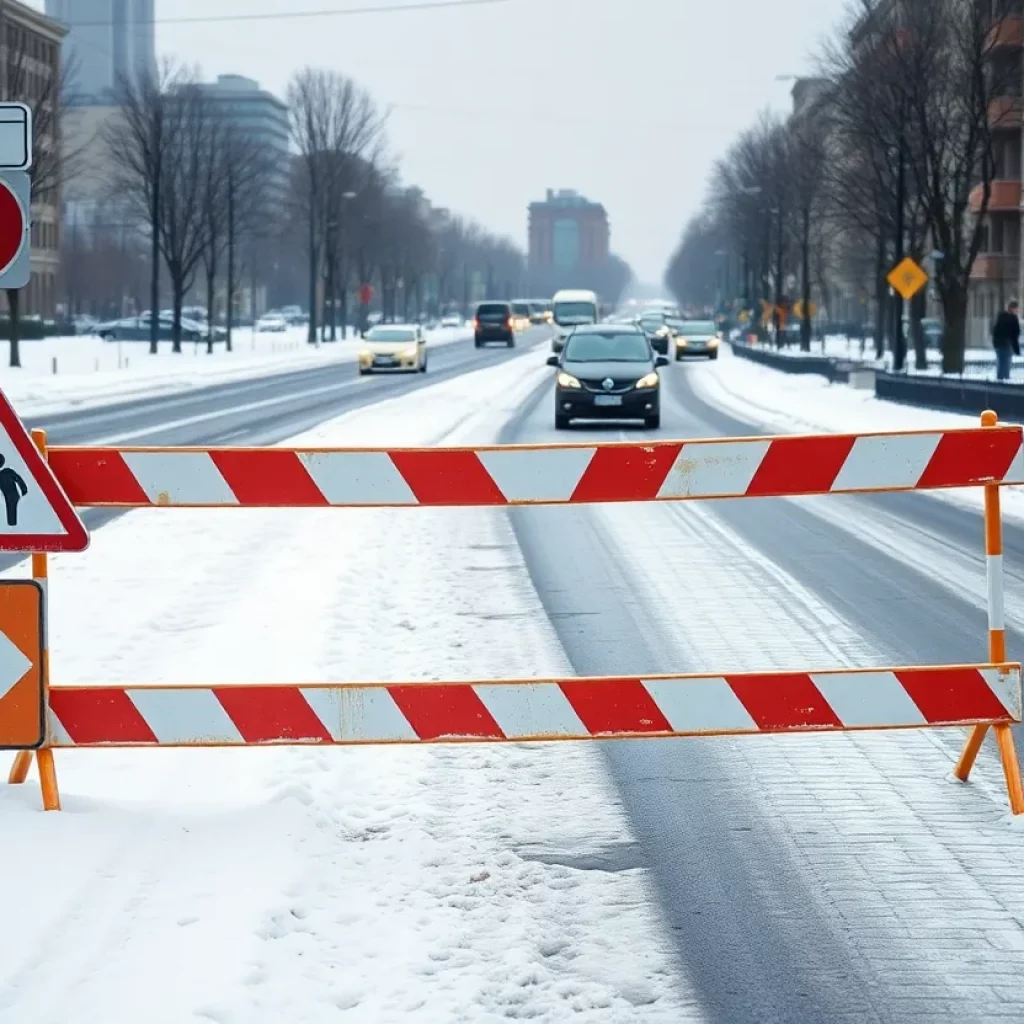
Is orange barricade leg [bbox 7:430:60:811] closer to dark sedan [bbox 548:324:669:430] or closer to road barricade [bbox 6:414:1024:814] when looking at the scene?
road barricade [bbox 6:414:1024:814]

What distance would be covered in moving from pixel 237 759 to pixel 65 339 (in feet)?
320

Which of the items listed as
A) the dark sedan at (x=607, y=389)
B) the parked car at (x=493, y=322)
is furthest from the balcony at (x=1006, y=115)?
the dark sedan at (x=607, y=389)

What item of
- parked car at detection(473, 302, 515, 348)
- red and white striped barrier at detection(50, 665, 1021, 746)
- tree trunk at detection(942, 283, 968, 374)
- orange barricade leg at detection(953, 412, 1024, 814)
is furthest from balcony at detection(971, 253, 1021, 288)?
red and white striped barrier at detection(50, 665, 1021, 746)

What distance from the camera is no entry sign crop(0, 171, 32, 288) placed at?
6.54m

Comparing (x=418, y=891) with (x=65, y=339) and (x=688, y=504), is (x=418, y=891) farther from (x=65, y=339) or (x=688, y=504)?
(x=65, y=339)

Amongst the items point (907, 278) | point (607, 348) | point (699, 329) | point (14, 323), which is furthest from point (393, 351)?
point (607, 348)

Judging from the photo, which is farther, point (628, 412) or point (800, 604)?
point (628, 412)

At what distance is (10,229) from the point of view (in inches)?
258

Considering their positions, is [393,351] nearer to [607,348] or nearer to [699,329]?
[699,329]

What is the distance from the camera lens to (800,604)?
37.7 ft

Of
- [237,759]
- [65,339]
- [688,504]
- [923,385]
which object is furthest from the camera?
[65,339]

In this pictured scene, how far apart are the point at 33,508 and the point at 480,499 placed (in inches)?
55.0

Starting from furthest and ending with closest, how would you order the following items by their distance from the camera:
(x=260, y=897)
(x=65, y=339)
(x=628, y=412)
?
(x=65, y=339) → (x=628, y=412) → (x=260, y=897)

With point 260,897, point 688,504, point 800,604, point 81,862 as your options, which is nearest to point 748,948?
point 260,897
